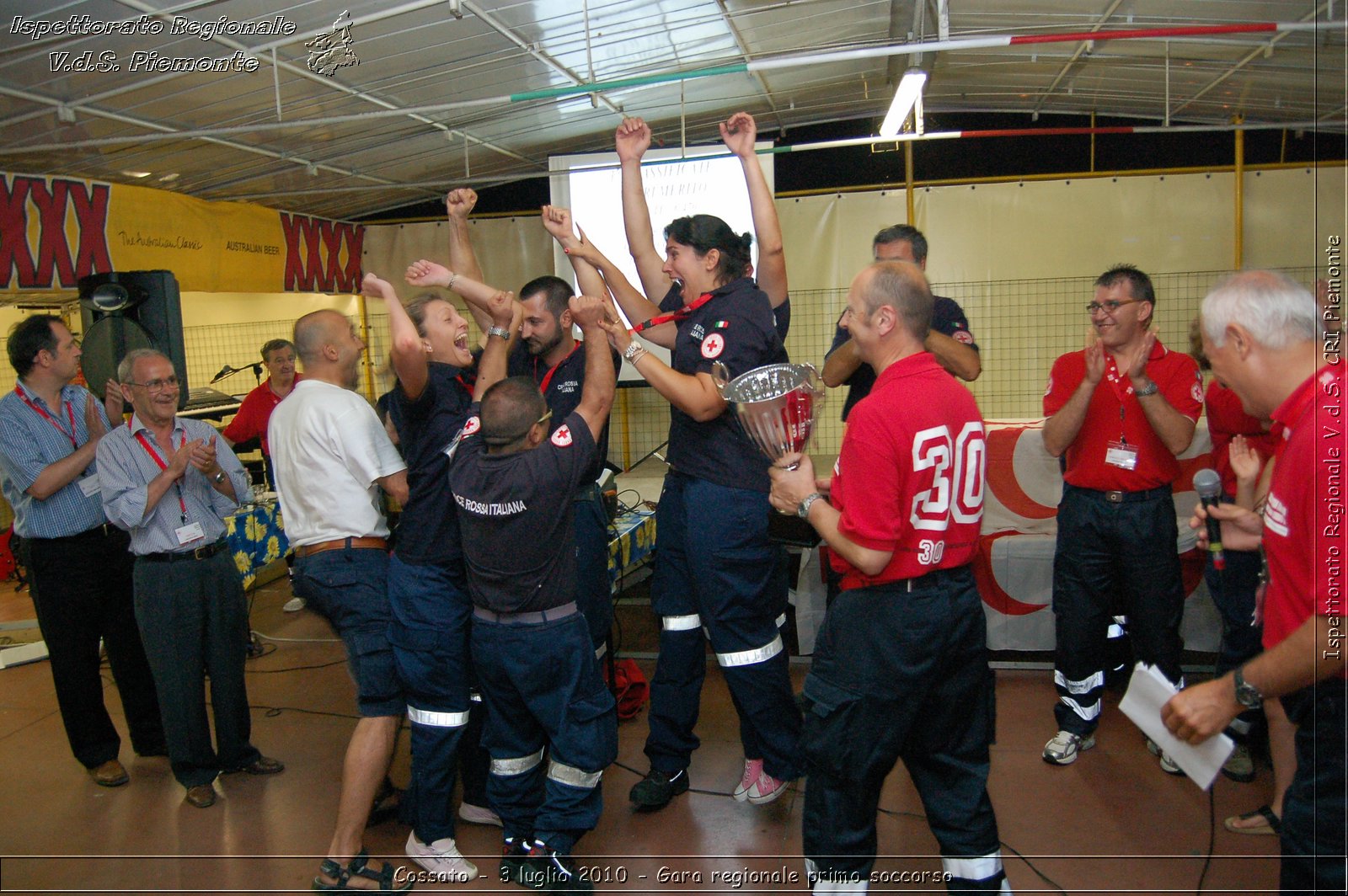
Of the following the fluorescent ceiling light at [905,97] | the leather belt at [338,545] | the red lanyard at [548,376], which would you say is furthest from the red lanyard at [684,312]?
the fluorescent ceiling light at [905,97]

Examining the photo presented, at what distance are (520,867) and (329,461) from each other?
1417mm

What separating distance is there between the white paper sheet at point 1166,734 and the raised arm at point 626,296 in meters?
1.84

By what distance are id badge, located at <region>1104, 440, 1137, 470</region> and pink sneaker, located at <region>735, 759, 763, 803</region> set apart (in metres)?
1.70

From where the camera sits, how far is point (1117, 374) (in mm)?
3242

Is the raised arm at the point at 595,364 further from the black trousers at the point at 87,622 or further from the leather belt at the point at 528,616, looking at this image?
the black trousers at the point at 87,622

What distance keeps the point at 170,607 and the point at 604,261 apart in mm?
2115

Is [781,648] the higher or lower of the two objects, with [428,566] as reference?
lower

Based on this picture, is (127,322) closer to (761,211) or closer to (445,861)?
(445,861)

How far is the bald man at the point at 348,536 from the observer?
275cm

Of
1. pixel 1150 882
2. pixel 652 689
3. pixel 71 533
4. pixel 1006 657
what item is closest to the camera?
pixel 1150 882

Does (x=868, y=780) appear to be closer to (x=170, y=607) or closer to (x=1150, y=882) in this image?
(x=1150, y=882)

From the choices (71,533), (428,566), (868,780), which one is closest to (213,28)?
(71,533)

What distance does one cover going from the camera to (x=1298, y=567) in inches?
62.2

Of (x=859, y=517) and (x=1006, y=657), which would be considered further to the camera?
(x=1006, y=657)
